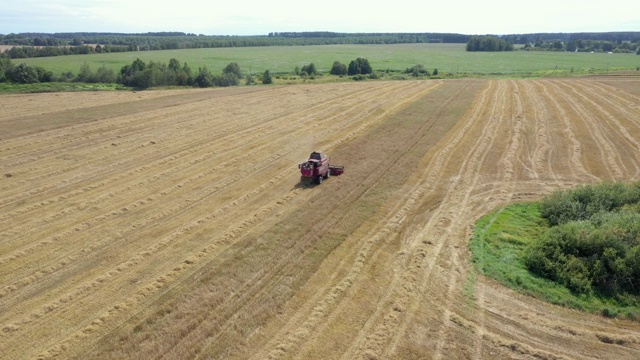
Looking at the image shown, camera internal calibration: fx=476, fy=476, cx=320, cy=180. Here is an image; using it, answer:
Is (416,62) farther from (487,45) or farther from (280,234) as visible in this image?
(280,234)

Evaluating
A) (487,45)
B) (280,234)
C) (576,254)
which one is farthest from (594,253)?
(487,45)

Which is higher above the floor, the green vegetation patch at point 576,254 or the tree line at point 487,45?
the tree line at point 487,45

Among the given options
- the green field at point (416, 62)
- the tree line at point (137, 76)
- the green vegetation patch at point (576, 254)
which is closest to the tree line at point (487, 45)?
the green field at point (416, 62)

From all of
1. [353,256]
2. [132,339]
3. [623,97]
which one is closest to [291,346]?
[132,339]

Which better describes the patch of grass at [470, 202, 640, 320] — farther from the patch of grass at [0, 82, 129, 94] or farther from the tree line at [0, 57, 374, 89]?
the patch of grass at [0, 82, 129, 94]

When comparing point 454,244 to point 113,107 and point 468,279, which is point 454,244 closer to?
point 468,279

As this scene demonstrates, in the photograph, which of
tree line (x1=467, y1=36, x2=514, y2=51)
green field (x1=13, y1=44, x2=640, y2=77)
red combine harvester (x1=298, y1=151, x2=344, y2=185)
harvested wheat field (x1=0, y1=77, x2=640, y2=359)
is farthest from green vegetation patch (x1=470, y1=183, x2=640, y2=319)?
tree line (x1=467, y1=36, x2=514, y2=51)

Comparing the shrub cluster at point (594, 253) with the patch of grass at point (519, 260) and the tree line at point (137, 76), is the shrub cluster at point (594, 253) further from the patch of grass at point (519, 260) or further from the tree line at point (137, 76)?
the tree line at point (137, 76)
